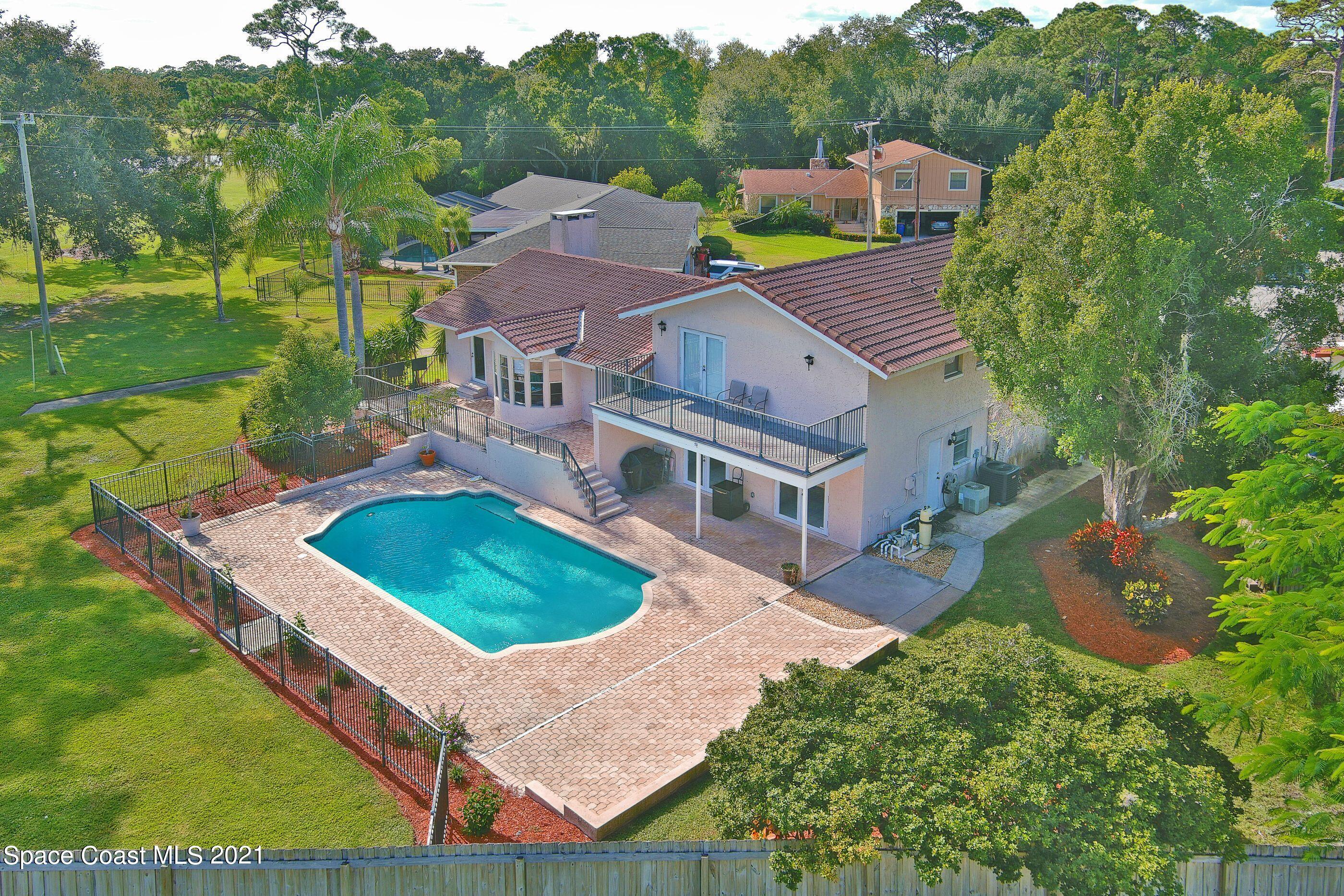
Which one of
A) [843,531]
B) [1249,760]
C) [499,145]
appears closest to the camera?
[1249,760]

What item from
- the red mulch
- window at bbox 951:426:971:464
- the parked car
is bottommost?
the red mulch

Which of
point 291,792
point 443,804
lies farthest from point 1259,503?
point 291,792

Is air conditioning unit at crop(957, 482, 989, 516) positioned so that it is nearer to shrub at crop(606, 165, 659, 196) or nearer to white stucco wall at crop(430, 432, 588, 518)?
white stucco wall at crop(430, 432, 588, 518)

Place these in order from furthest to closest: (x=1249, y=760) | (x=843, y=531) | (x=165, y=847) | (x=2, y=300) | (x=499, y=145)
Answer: (x=499, y=145), (x=2, y=300), (x=843, y=531), (x=165, y=847), (x=1249, y=760)

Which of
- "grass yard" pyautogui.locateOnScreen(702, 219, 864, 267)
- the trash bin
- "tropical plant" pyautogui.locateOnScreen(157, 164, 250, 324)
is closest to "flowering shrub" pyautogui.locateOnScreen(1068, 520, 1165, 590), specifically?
the trash bin

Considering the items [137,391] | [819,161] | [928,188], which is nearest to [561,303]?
[137,391]

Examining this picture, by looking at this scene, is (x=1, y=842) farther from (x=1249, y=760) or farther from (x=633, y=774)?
(x=1249, y=760)

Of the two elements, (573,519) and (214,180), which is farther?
(214,180)
